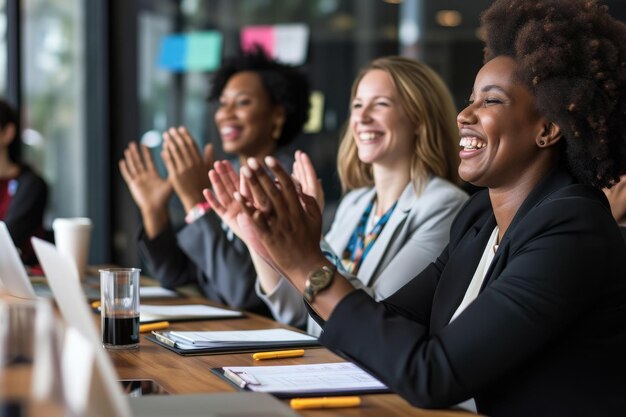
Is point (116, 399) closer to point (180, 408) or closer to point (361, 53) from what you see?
point (180, 408)

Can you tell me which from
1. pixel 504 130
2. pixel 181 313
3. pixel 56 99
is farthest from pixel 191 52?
pixel 504 130

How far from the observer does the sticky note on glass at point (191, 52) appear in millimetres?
5105

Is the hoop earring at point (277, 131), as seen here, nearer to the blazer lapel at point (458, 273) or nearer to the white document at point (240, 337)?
the white document at point (240, 337)

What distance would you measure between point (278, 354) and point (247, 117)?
6.18ft

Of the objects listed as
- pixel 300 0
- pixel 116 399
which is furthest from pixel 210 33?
pixel 116 399

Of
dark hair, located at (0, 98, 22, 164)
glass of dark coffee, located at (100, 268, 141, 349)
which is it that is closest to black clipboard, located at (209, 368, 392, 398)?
glass of dark coffee, located at (100, 268, 141, 349)

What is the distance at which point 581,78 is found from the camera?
1.55 meters

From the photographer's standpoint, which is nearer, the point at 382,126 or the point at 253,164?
the point at 253,164

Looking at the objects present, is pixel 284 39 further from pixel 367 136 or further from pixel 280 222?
pixel 280 222

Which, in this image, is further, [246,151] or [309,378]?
[246,151]

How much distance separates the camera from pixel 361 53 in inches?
176

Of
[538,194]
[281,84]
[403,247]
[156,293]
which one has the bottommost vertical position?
[156,293]

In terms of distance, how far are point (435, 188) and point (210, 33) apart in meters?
2.89

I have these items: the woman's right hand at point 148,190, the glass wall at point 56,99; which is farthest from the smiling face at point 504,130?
the glass wall at point 56,99
